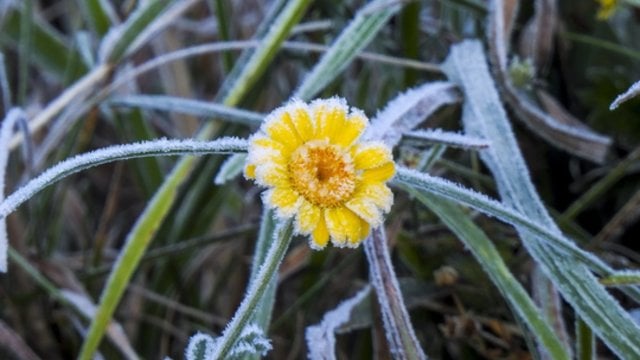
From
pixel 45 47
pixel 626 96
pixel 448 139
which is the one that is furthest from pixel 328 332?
pixel 45 47

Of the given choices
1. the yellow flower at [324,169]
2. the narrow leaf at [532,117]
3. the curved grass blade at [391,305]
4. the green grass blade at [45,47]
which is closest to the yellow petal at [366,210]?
the yellow flower at [324,169]

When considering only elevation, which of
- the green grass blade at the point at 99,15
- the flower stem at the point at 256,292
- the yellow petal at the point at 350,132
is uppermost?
the green grass blade at the point at 99,15

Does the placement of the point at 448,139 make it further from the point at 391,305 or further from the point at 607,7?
the point at 607,7

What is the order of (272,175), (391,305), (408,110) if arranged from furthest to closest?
(408,110)
(391,305)
(272,175)

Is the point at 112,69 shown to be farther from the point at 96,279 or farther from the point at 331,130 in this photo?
the point at 331,130

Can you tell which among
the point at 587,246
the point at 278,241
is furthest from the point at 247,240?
the point at 278,241

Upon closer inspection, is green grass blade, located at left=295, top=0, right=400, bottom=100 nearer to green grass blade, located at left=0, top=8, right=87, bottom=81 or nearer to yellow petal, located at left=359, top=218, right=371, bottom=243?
yellow petal, located at left=359, top=218, right=371, bottom=243

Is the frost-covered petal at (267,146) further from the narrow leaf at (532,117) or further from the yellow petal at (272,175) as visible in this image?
the narrow leaf at (532,117)
